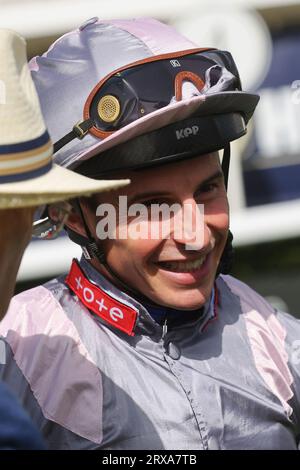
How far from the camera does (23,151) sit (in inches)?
62.3

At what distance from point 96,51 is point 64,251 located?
3.03m

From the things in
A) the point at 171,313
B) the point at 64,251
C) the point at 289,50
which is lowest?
the point at 64,251

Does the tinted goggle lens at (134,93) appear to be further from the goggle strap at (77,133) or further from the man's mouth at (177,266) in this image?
the man's mouth at (177,266)

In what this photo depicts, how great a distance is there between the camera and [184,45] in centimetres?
228

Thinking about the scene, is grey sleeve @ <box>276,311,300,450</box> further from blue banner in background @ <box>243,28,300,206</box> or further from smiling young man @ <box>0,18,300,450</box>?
blue banner in background @ <box>243,28,300,206</box>

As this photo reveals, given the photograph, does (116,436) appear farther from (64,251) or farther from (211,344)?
(64,251)

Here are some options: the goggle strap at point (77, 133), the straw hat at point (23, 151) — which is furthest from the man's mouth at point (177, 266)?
the straw hat at point (23, 151)

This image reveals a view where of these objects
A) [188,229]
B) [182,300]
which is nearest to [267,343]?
[182,300]

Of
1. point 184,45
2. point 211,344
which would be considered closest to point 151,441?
point 211,344

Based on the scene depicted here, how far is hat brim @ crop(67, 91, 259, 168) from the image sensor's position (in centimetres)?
208

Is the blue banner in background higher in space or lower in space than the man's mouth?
lower

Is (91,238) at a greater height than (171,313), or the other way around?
(91,238)

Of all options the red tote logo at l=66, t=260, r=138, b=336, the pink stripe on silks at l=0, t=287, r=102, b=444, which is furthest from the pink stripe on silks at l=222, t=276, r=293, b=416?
the pink stripe on silks at l=0, t=287, r=102, b=444

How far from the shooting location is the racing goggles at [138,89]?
84.0 inches
